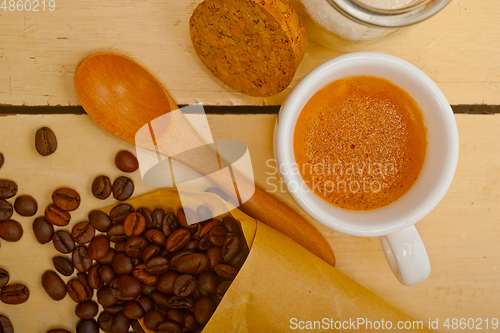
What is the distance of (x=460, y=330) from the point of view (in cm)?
74

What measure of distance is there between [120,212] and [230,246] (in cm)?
26

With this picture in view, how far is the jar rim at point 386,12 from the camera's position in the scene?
486 mm

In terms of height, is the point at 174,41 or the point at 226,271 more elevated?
the point at 174,41

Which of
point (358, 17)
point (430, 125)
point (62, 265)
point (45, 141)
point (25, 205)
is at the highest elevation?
point (358, 17)

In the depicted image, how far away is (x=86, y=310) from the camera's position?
710mm

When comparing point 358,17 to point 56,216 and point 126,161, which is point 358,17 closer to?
point 126,161

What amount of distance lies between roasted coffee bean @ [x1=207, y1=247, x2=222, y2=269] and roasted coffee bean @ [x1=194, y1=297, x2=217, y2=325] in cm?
7

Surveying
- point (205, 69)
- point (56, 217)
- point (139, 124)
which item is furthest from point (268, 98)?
point (56, 217)

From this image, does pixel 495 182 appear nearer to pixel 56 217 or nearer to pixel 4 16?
pixel 56 217

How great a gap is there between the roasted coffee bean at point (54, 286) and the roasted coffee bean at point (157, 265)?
204 mm

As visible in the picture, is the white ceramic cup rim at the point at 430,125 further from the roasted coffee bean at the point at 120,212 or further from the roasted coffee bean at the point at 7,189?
the roasted coffee bean at the point at 7,189

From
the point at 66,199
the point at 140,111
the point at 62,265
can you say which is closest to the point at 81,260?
the point at 62,265

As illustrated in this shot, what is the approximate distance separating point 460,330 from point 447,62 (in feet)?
1.99

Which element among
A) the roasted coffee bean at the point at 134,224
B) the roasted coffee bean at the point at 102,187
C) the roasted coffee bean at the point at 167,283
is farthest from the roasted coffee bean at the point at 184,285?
the roasted coffee bean at the point at 102,187
